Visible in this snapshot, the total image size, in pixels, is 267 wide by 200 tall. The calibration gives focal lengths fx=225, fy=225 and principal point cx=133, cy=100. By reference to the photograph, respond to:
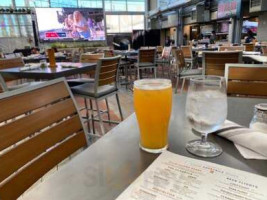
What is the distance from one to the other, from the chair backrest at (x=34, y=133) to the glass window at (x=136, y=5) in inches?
681

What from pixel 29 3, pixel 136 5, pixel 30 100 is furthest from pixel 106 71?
pixel 136 5

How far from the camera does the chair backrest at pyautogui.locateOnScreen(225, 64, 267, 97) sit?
1367 millimetres

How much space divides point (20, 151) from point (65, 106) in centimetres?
29

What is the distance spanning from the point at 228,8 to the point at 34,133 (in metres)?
10.5

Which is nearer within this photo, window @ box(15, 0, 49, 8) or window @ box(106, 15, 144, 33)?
window @ box(15, 0, 49, 8)

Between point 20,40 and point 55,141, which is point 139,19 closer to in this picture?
point 20,40

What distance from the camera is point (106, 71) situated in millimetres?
2324

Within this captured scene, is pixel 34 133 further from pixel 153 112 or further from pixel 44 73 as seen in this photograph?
pixel 44 73

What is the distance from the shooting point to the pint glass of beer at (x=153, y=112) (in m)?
0.58

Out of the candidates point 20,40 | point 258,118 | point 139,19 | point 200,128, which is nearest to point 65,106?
point 200,128

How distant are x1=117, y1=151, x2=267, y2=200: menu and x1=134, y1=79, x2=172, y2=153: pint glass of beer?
0.07 metres

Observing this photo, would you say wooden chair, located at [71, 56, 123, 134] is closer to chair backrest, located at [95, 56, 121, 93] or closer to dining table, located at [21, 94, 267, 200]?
chair backrest, located at [95, 56, 121, 93]

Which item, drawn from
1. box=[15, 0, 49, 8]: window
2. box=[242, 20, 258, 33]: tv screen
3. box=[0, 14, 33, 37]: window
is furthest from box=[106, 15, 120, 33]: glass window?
box=[242, 20, 258, 33]: tv screen

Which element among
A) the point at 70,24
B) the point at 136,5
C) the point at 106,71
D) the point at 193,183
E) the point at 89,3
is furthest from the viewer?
the point at 136,5
